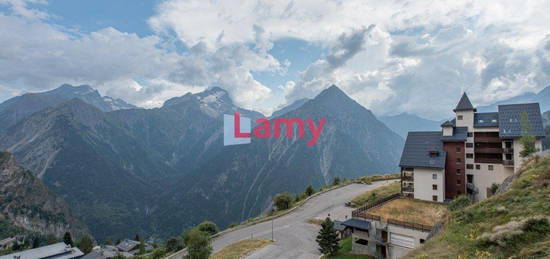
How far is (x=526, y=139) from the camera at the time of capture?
140 ft

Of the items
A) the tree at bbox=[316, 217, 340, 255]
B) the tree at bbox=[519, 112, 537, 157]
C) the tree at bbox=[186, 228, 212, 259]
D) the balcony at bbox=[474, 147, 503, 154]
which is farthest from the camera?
the balcony at bbox=[474, 147, 503, 154]

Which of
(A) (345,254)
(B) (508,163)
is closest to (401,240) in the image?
(A) (345,254)

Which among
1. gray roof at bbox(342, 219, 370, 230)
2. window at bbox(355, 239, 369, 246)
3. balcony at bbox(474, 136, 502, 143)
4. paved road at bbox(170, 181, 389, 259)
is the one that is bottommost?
paved road at bbox(170, 181, 389, 259)

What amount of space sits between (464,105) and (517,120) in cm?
799

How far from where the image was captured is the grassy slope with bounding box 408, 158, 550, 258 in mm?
11797

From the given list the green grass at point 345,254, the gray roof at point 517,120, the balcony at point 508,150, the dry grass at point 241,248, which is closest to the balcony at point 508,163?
the balcony at point 508,150

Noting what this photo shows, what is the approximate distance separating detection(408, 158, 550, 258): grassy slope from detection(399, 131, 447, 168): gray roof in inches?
1065

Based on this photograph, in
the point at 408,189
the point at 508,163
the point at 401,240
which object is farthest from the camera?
the point at 408,189

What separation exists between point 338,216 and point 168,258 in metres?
28.3

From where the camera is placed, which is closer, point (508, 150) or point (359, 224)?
point (359, 224)

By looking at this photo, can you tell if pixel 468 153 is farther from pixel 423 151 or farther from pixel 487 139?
pixel 423 151

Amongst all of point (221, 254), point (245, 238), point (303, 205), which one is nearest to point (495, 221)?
point (221, 254)

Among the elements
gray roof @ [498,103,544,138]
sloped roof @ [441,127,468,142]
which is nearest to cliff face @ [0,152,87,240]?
sloped roof @ [441,127,468,142]

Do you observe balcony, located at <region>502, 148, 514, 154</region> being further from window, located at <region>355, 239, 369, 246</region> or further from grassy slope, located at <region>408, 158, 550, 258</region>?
grassy slope, located at <region>408, 158, 550, 258</region>
